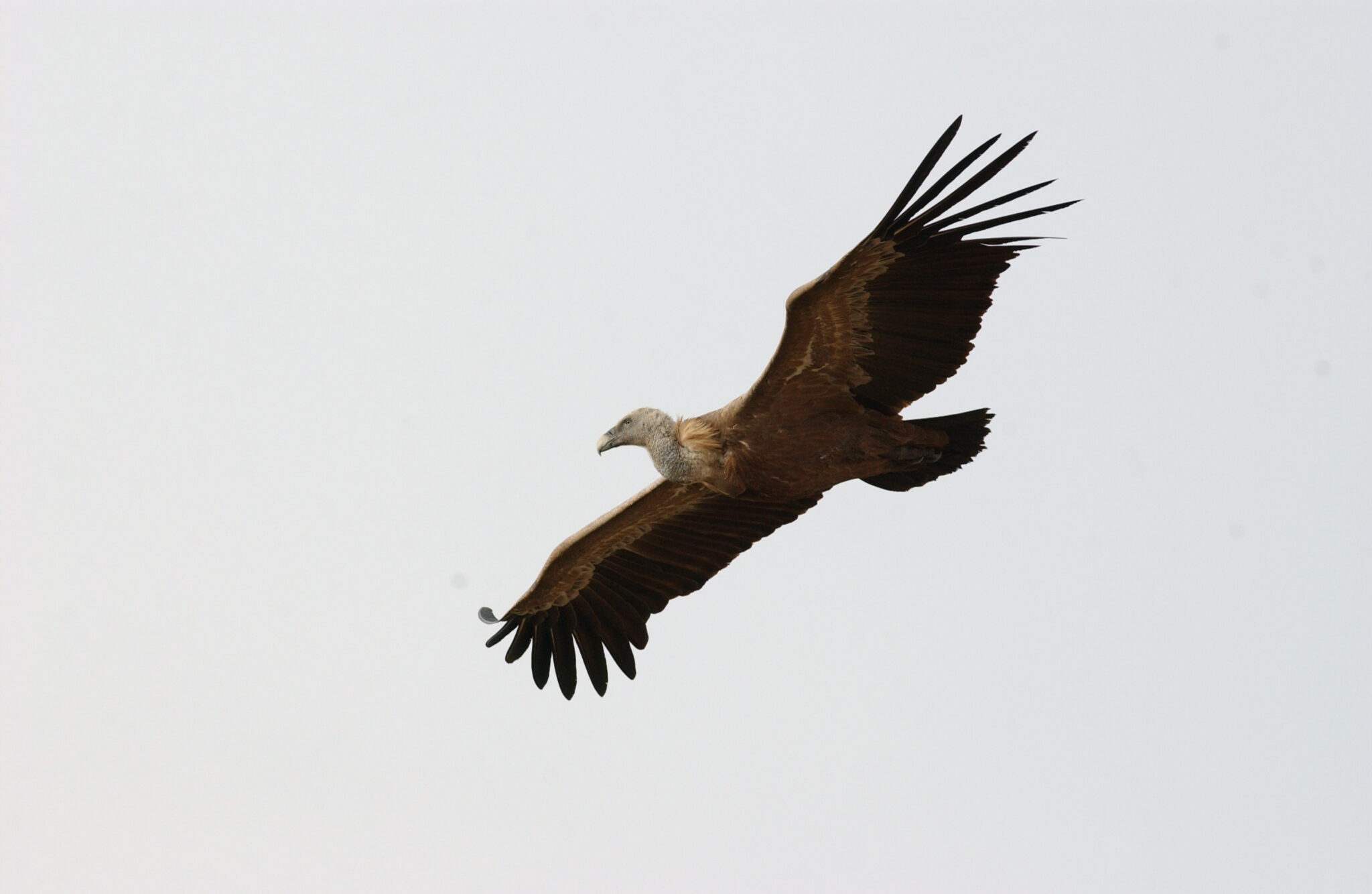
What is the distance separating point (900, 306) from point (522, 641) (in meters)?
4.68

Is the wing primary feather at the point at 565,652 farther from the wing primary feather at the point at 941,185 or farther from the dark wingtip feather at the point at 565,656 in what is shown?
the wing primary feather at the point at 941,185

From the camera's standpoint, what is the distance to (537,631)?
604 inches

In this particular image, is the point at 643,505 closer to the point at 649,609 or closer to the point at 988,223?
the point at 649,609

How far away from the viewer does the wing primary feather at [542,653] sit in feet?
50.2

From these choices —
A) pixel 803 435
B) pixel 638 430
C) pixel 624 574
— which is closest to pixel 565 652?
pixel 624 574

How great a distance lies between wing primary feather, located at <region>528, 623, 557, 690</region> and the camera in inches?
603

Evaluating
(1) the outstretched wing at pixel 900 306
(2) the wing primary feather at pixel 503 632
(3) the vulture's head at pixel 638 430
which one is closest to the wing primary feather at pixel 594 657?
(2) the wing primary feather at pixel 503 632

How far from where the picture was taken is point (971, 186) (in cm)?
1202

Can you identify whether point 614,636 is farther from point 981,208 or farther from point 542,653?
point 981,208

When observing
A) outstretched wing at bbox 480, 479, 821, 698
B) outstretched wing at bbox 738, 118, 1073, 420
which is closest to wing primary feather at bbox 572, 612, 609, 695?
outstretched wing at bbox 480, 479, 821, 698

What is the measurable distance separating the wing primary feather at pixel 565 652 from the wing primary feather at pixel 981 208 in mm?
4959

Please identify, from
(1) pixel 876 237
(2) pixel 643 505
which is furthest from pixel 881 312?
(2) pixel 643 505

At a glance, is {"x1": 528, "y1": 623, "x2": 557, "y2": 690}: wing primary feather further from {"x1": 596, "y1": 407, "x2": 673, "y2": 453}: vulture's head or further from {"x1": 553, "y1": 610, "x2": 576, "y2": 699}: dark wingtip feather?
{"x1": 596, "y1": 407, "x2": 673, "y2": 453}: vulture's head

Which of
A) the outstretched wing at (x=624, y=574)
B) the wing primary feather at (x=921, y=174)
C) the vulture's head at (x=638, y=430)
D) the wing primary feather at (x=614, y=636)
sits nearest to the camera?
the wing primary feather at (x=921, y=174)
